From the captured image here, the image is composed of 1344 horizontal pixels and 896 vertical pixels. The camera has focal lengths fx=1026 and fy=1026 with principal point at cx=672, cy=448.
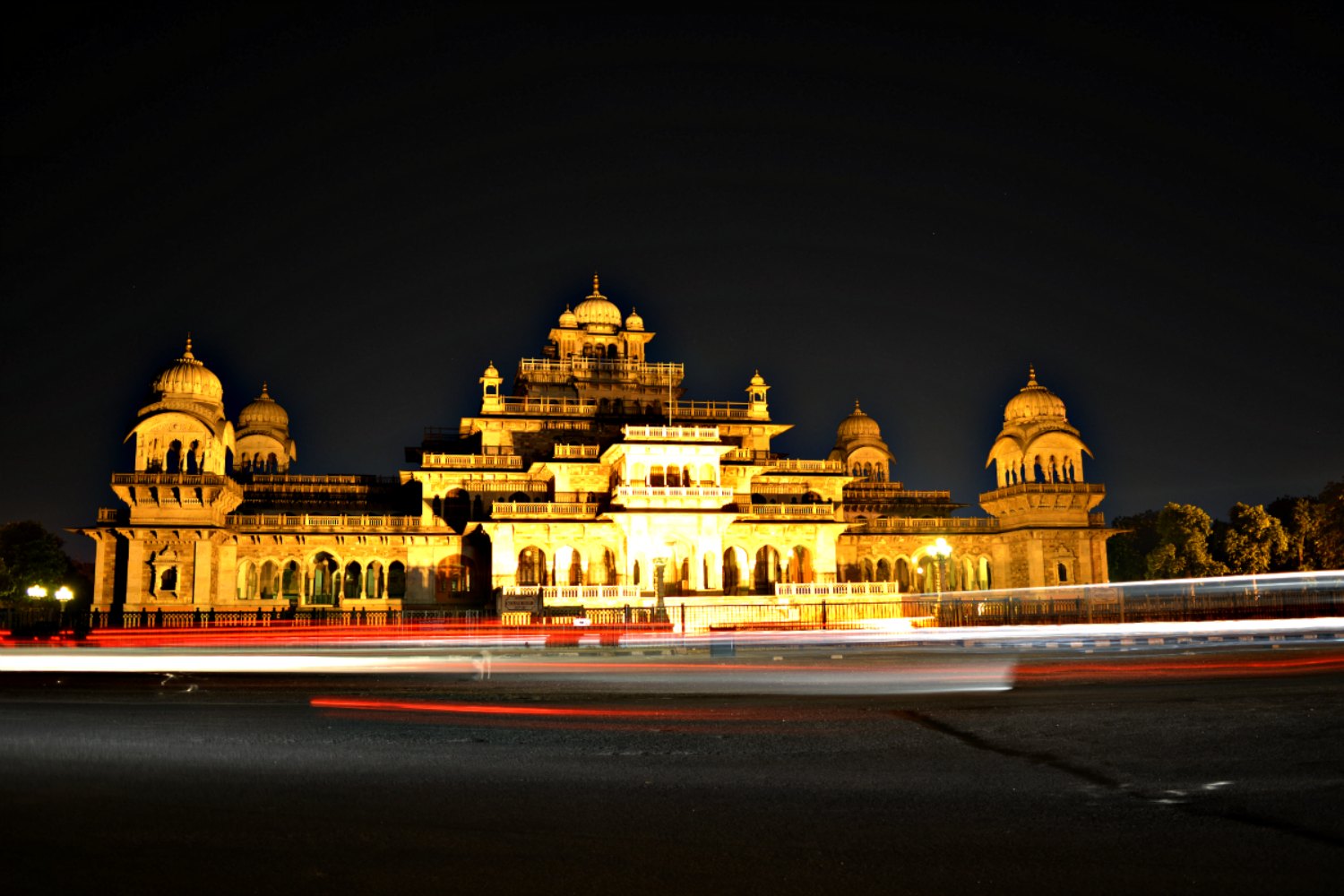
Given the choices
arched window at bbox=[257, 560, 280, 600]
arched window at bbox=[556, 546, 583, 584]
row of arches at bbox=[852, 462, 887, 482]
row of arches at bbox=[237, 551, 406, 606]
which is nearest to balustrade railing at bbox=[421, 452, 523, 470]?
row of arches at bbox=[237, 551, 406, 606]

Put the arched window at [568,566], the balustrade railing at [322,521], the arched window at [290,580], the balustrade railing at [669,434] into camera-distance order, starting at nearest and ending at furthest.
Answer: the balustrade railing at [669,434], the balustrade railing at [322,521], the arched window at [568,566], the arched window at [290,580]

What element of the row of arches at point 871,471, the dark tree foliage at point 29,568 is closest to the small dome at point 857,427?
the row of arches at point 871,471

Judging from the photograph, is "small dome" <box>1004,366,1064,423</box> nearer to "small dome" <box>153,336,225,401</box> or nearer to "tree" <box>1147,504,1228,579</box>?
"tree" <box>1147,504,1228,579</box>

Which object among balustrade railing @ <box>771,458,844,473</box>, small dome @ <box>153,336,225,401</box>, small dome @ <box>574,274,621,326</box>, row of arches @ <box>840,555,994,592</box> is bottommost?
row of arches @ <box>840,555,994,592</box>

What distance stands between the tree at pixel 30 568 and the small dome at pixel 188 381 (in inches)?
729

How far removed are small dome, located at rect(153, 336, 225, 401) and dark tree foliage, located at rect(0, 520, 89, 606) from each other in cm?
1814

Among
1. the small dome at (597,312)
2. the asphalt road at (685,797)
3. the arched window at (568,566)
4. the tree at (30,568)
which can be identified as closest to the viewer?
the asphalt road at (685,797)

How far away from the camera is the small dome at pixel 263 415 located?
7481 cm

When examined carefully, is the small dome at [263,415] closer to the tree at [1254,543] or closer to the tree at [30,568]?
the tree at [30,568]

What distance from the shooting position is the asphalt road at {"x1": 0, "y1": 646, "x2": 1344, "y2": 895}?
6.54 metres

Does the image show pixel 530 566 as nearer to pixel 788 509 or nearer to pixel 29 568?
pixel 788 509

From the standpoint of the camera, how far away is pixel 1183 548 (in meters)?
70.0

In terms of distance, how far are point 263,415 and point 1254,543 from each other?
68602 millimetres

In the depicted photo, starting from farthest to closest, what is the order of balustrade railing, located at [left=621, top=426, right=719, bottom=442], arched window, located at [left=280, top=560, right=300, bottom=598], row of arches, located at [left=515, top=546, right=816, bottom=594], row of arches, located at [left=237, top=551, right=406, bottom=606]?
arched window, located at [left=280, top=560, right=300, bottom=598] < row of arches, located at [left=237, top=551, right=406, bottom=606] < balustrade railing, located at [left=621, top=426, right=719, bottom=442] < row of arches, located at [left=515, top=546, right=816, bottom=594]
